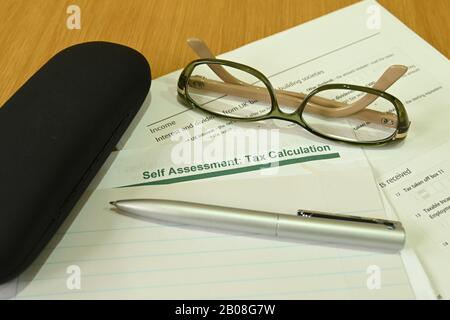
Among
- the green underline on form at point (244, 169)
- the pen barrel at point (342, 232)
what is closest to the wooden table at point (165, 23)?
the green underline on form at point (244, 169)

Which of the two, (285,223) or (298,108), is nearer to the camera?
(285,223)

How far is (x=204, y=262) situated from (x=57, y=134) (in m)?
0.18

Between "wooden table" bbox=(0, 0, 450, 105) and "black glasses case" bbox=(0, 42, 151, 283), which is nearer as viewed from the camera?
Result: "black glasses case" bbox=(0, 42, 151, 283)

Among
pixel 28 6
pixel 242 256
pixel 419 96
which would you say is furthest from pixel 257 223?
pixel 28 6

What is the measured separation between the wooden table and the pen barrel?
28 cm

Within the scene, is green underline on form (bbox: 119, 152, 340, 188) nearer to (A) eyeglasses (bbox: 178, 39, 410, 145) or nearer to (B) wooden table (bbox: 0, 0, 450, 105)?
(A) eyeglasses (bbox: 178, 39, 410, 145)

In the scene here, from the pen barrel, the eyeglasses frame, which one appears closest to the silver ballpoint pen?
the pen barrel

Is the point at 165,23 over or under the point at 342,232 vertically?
over

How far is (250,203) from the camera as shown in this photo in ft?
1.48

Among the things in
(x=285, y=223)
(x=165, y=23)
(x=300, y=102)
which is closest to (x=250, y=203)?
(x=285, y=223)

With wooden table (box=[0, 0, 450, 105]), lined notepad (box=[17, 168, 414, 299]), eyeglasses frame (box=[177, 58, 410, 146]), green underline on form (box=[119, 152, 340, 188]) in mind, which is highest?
wooden table (box=[0, 0, 450, 105])

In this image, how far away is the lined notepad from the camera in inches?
15.7

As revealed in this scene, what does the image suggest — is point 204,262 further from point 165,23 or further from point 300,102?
point 165,23
